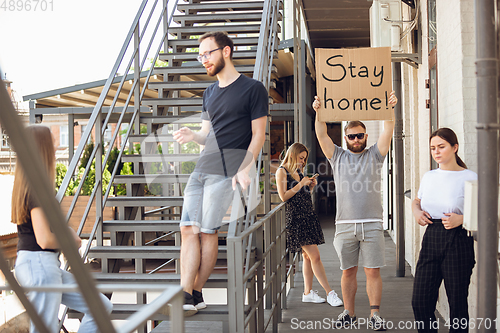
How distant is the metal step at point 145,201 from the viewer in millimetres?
4035

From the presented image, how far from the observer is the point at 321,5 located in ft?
30.2

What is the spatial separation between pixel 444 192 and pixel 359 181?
85cm

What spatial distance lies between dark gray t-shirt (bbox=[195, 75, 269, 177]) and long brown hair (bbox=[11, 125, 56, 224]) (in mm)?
972

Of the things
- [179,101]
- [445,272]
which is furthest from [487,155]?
[179,101]

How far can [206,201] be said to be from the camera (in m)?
2.99

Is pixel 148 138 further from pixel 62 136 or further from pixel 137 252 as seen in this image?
pixel 62 136

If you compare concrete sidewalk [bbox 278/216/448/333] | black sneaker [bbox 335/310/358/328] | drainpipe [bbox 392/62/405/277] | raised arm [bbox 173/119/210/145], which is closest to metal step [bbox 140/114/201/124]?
raised arm [bbox 173/119/210/145]

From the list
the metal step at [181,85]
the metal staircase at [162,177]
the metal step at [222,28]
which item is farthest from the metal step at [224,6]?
the metal step at [181,85]

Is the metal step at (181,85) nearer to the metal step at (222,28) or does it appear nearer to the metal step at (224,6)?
the metal step at (222,28)

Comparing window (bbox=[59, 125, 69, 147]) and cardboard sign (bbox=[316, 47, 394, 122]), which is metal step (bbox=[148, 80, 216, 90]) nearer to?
cardboard sign (bbox=[316, 47, 394, 122])

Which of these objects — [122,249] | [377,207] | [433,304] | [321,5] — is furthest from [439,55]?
[321,5]

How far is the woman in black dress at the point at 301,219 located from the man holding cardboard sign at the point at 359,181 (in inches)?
34.4

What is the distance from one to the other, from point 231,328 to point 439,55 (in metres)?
2.96

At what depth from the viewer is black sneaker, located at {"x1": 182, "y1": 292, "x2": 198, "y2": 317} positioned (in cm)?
289
